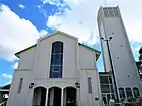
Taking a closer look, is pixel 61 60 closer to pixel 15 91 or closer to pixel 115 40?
pixel 15 91

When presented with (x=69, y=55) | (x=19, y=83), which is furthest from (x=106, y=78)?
(x=19, y=83)

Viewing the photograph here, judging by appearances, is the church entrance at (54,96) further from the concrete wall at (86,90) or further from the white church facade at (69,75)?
the concrete wall at (86,90)

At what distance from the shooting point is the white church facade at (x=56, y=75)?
15.6m

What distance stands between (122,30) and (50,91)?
48.7 ft

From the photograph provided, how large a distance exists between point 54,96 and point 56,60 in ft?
14.9

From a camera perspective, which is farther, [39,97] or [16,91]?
[39,97]

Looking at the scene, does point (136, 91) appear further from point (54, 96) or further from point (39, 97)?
point (39, 97)

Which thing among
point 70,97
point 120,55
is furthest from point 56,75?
point 120,55

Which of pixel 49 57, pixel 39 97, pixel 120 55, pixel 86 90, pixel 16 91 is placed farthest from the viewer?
pixel 120 55

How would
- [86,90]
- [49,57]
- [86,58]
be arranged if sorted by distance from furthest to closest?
[86,58] → [49,57] → [86,90]

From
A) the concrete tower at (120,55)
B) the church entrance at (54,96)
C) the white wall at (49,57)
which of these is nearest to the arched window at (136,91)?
the concrete tower at (120,55)

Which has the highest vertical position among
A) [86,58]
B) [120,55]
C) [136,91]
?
[120,55]

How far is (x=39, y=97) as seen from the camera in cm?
1717

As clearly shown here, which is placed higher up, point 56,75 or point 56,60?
point 56,60
